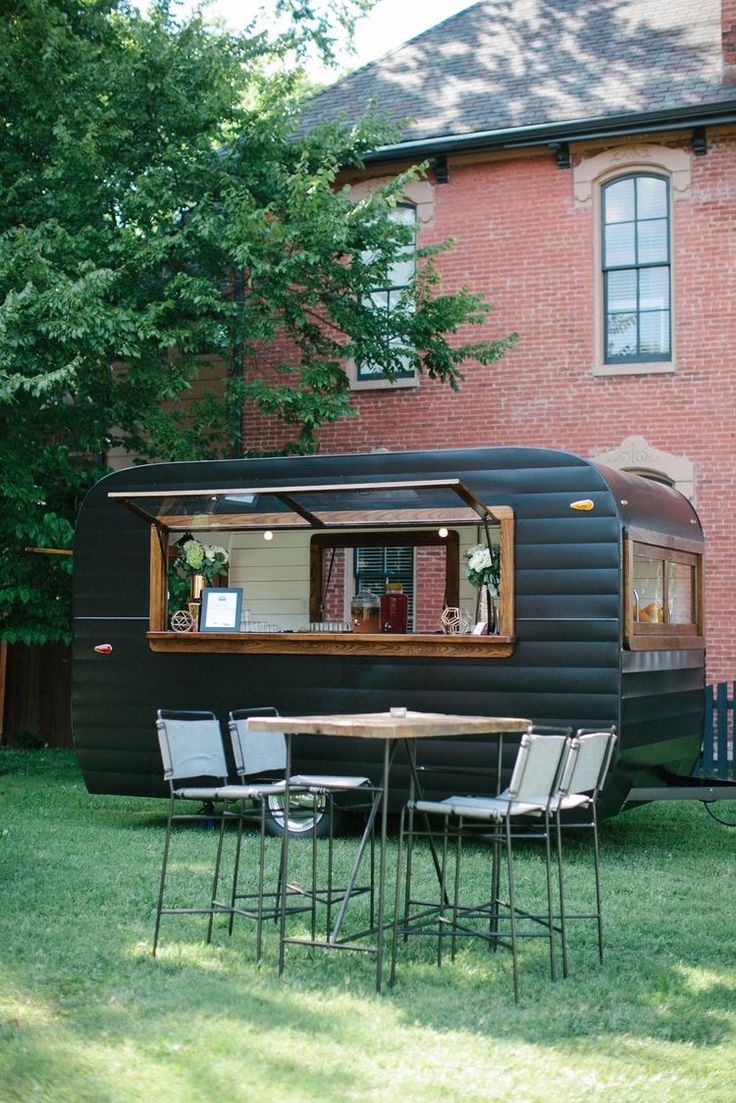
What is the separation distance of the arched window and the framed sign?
6155 mm

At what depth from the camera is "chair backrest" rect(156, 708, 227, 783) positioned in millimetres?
7074

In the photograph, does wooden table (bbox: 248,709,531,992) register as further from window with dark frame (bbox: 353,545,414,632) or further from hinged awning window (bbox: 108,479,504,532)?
window with dark frame (bbox: 353,545,414,632)

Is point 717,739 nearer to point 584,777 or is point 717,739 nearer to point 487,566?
point 487,566

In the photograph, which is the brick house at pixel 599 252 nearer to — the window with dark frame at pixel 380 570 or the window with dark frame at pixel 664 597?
the window with dark frame at pixel 380 570

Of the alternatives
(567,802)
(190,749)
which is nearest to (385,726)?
(567,802)

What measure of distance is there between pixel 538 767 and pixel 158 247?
867 centimetres

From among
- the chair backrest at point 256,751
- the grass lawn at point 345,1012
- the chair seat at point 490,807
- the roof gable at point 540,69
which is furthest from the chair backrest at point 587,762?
the roof gable at point 540,69

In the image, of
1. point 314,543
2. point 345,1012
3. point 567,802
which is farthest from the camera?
point 314,543

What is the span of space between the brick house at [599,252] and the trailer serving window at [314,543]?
366cm

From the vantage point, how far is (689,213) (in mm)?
14883

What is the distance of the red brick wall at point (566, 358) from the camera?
14.6 metres

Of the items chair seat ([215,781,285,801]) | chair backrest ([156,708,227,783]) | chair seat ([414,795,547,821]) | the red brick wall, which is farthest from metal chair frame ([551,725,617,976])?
the red brick wall

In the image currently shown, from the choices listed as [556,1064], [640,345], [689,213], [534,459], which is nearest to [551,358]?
[640,345]

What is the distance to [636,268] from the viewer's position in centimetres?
1519
